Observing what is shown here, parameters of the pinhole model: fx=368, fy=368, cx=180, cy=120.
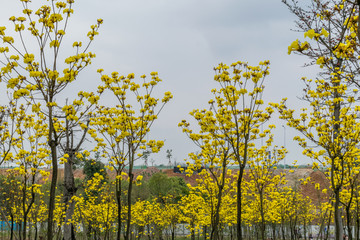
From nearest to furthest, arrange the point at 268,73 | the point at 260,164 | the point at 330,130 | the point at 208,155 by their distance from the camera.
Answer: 1. the point at 268,73
2. the point at 330,130
3. the point at 208,155
4. the point at 260,164

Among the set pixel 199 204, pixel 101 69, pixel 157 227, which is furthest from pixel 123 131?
pixel 157 227

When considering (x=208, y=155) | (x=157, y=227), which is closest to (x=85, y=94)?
(x=208, y=155)

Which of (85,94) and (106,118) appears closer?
(85,94)

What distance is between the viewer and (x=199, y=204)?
20609 millimetres

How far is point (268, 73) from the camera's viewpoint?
341 inches

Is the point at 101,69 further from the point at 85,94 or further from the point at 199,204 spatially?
the point at 199,204

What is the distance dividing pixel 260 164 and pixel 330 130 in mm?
4024

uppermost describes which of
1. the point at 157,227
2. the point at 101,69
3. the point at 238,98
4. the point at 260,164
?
the point at 101,69

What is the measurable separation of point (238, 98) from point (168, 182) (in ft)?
105

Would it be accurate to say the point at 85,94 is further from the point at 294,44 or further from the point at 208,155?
the point at 208,155

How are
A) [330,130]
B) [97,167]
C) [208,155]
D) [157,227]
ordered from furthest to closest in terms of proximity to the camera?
[97,167] < [157,227] < [208,155] < [330,130]

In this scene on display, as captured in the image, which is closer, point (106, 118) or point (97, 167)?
point (106, 118)

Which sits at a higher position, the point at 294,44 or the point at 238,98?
the point at 238,98

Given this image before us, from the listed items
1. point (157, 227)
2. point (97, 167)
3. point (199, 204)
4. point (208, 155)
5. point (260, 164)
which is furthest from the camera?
point (97, 167)
